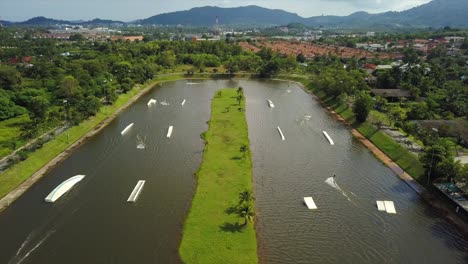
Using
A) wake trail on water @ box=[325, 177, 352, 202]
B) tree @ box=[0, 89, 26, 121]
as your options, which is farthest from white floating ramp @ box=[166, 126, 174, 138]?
tree @ box=[0, 89, 26, 121]

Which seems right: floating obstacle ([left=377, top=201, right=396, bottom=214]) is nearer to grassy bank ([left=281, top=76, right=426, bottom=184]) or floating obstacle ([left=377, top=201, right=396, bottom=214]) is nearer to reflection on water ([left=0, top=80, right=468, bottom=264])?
reflection on water ([left=0, top=80, right=468, bottom=264])

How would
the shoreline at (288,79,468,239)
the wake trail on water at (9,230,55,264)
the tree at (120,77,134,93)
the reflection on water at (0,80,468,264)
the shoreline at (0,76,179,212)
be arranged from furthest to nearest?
1. the tree at (120,77,134,93)
2. the shoreline at (0,76,179,212)
3. the shoreline at (288,79,468,239)
4. the reflection on water at (0,80,468,264)
5. the wake trail on water at (9,230,55,264)

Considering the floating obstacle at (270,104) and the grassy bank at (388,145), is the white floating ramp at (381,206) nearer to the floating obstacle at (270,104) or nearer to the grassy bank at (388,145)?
the grassy bank at (388,145)

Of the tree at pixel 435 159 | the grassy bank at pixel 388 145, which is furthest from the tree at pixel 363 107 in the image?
the tree at pixel 435 159

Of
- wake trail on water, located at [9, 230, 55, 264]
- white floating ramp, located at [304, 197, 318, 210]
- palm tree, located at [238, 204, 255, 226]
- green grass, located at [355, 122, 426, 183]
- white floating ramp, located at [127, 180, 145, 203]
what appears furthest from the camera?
green grass, located at [355, 122, 426, 183]

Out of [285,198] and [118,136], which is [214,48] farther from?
[285,198]
